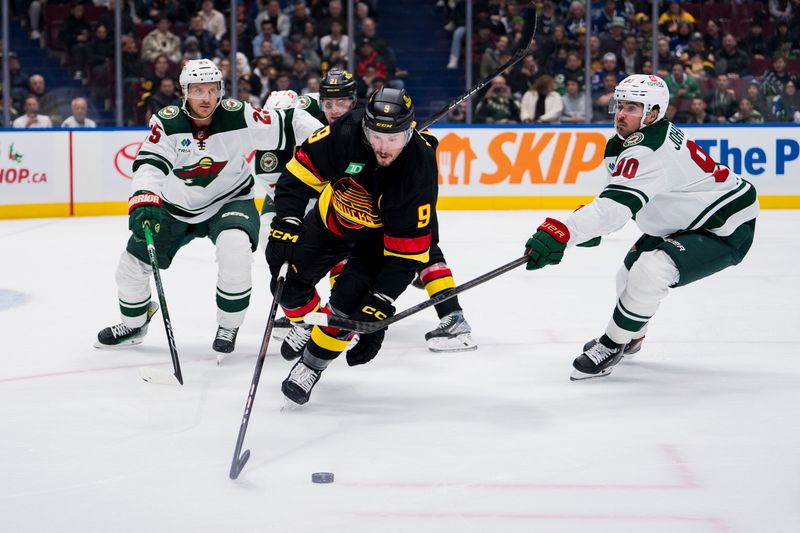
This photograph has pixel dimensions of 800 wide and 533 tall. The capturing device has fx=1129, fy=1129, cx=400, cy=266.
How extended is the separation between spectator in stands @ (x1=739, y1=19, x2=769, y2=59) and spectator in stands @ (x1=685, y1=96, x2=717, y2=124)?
0.73 m

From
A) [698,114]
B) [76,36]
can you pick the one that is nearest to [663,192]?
[698,114]

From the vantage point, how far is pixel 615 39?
948cm

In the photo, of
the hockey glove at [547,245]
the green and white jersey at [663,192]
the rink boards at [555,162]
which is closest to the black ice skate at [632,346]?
the green and white jersey at [663,192]

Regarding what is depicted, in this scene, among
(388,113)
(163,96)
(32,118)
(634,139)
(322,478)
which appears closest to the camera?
(322,478)

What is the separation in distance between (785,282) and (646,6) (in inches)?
168

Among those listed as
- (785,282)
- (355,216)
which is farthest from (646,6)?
(355,216)

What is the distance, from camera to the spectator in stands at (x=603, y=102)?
30.7ft

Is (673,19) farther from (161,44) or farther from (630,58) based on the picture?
(161,44)

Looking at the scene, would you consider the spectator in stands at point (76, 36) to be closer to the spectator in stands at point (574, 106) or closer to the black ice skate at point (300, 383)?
the spectator in stands at point (574, 106)

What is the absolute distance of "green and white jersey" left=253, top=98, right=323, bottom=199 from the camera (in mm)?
4418

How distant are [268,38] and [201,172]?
5436mm

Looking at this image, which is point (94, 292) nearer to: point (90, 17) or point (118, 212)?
point (118, 212)

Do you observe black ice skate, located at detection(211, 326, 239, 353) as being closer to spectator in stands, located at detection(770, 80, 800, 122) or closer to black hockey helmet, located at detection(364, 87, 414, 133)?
black hockey helmet, located at detection(364, 87, 414, 133)

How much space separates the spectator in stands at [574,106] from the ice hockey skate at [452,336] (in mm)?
5151
